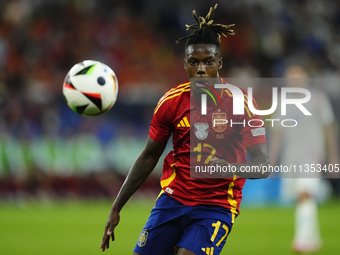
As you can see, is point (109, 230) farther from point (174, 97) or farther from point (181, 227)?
point (174, 97)

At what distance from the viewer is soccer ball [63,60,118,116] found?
4332mm

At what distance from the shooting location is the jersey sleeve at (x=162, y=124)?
3.82 meters

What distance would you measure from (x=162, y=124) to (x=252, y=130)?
706mm

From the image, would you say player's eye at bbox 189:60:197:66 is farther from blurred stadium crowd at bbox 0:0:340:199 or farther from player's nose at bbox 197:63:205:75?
blurred stadium crowd at bbox 0:0:340:199

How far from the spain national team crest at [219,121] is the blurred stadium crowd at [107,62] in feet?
28.9

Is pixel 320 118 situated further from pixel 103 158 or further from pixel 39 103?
pixel 39 103

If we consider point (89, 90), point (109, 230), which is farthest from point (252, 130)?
point (89, 90)

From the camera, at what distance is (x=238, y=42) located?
17516mm

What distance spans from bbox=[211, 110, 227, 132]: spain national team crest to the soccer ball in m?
1.08

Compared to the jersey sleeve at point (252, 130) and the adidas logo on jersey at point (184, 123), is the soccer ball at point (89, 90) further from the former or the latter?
the jersey sleeve at point (252, 130)

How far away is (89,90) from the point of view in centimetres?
434

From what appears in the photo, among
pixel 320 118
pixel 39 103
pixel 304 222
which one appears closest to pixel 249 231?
pixel 304 222

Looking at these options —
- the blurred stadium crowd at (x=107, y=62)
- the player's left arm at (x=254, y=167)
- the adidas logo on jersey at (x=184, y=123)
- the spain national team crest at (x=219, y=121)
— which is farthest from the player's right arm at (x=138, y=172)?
the blurred stadium crowd at (x=107, y=62)

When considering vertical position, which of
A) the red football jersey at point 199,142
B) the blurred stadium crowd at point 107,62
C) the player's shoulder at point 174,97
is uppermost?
the blurred stadium crowd at point 107,62
